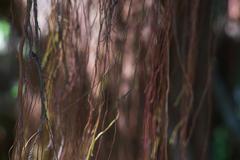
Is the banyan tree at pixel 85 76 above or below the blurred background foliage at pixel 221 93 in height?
above

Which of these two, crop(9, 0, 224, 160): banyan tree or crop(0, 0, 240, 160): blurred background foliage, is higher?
crop(9, 0, 224, 160): banyan tree

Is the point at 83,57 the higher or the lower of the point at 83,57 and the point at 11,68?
the higher

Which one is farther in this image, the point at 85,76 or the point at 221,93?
the point at 221,93

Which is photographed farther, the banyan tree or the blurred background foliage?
the blurred background foliage

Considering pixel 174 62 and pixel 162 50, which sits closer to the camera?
pixel 162 50

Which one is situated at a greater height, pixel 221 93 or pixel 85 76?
pixel 85 76

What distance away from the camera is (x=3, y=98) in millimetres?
3230

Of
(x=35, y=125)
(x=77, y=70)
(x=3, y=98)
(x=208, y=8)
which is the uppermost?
(x=208, y=8)

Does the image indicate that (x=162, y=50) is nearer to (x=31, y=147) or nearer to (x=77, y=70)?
(x=77, y=70)

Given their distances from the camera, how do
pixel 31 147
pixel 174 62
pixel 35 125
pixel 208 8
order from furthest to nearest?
pixel 208 8 < pixel 174 62 < pixel 35 125 < pixel 31 147

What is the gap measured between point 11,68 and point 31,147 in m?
2.25

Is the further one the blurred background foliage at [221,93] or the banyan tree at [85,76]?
the blurred background foliage at [221,93]

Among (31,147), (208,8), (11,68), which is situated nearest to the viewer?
(31,147)

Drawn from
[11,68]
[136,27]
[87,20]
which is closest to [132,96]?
[136,27]
